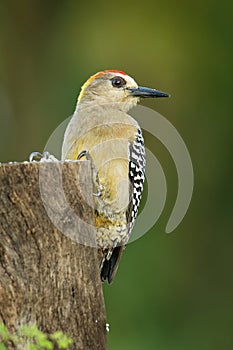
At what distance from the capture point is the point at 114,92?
5910 mm

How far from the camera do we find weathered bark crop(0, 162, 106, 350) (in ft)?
12.7

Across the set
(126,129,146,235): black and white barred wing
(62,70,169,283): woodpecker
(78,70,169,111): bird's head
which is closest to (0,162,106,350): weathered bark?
(62,70,169,283): woodpecker

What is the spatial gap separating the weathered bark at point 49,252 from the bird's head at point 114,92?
1.75 meters

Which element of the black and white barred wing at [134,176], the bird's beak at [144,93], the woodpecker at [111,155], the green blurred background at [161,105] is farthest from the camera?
the green blurred background at [161,105]

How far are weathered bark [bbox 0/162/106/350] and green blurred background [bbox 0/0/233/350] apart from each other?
21.6 feet

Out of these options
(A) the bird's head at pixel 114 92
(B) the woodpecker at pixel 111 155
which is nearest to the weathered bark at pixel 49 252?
(B) the woodpecker at pixel 111 155

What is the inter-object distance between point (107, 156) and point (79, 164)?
1167 millimetres

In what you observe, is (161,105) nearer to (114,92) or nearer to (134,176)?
(114,92)

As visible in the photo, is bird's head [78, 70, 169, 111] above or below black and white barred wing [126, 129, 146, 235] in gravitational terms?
above

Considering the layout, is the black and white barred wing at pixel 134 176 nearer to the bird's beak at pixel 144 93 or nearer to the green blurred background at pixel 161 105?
the bird's beak at pixel 144 93

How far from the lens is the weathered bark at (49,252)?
3861 mm

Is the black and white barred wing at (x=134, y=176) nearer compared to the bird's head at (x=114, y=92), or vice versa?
the black and white barred wing at (x=134, y=176)

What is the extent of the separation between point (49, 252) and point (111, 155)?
4.83 ft

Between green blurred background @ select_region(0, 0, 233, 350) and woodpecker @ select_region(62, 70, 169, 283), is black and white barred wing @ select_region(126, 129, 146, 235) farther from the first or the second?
green blurred background @ select_region(0, 0, 233, 350)
